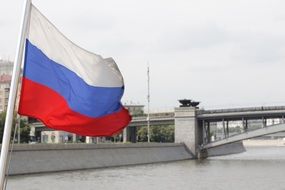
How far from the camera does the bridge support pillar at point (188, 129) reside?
9731 centimetres

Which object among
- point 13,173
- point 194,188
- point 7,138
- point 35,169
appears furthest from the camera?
point 35,169

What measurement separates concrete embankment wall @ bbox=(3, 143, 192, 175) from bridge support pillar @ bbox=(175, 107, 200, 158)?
6.48 m

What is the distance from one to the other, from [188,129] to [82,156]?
37268 millimetres

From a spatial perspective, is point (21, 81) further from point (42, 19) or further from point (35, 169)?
point (35, 169)

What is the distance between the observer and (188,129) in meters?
98.3

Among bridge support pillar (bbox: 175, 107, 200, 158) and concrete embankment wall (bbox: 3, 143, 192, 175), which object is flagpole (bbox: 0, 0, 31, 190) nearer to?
concrete embankment wall (bbox: 3, 143, 192, 175)

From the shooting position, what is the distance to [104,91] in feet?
27.8

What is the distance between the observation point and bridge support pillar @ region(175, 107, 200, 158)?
97.3 m

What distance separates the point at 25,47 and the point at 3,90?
180949 millimetres

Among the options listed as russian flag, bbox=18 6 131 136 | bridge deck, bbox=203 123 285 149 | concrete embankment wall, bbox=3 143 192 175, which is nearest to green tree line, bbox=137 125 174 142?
bridge deck, bbox=203 123 285 149

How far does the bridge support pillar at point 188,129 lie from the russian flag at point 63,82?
88887mm

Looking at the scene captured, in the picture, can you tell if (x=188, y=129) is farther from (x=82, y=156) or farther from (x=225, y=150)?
(x=82, y=156)

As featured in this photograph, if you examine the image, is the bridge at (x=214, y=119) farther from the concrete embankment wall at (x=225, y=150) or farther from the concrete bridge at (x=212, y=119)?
the concrete embankment wall at (x=225, y=150)

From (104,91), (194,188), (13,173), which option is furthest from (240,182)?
(104,91)
